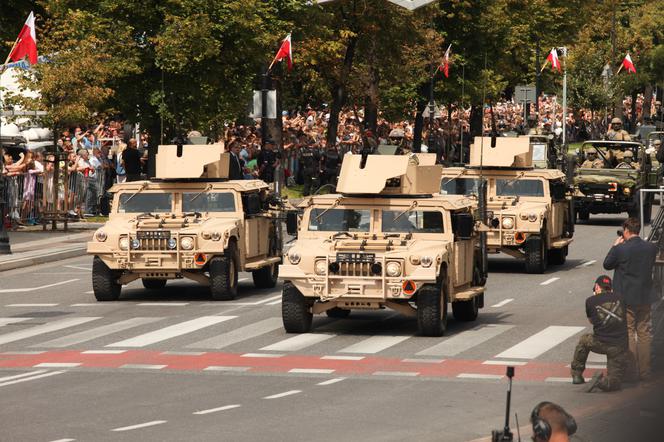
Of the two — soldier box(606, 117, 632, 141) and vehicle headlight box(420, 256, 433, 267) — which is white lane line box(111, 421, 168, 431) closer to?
vehicle headlight box(420, 256, 433, 267)

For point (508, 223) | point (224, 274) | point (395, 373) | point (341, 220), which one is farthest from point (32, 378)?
point (508, 223)

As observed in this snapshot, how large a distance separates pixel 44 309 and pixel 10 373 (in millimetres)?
6546

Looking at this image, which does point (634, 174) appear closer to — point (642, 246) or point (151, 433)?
point (642, 246)

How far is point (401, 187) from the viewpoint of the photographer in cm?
2066

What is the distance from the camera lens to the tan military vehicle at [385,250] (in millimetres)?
18984

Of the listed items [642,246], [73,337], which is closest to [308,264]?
[73,337]

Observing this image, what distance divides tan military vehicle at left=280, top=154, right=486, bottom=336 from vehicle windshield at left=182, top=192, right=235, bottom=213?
3372mm

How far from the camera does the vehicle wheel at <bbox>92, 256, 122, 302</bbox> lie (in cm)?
2338

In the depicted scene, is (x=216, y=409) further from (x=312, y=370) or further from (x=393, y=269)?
(x=393, y=269)

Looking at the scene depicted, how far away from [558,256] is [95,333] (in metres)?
12.3

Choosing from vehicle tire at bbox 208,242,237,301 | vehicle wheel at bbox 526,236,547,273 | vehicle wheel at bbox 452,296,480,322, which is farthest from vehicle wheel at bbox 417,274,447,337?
vehicle wheel at bbox 526,236,547,273

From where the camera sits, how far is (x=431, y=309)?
750 inches

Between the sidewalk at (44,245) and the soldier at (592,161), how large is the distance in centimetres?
1378

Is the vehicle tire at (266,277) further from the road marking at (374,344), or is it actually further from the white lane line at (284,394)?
the white lane line at (284,394)
